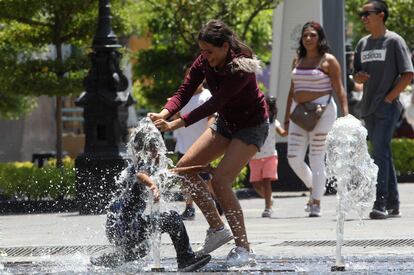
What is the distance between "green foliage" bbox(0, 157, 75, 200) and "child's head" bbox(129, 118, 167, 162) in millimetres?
7471

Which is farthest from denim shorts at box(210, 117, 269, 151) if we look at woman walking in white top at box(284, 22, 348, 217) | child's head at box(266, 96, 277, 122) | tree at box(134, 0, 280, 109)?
tree at box(134, 0, 280, 109)

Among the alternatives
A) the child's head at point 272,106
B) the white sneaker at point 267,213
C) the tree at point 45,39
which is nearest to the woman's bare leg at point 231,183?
the white sneaker at point 267,213

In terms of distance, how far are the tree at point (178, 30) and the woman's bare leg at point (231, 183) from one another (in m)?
10.8

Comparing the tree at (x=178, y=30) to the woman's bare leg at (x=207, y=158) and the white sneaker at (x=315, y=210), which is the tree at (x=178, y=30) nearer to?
the white sneaker at (x=315, y=210)

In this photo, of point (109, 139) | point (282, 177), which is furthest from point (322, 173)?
point (282, 177)

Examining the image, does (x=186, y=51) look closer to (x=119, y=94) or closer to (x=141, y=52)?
(x=141, y=52)

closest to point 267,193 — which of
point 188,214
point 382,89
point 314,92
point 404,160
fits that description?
point 188,214

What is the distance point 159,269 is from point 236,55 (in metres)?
1.54

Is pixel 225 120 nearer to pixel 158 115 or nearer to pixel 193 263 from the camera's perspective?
pixel 158 115

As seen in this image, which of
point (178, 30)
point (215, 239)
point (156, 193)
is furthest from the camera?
point (178, 30)

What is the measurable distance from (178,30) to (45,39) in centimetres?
307

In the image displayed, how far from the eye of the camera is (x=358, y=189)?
9.21 meters

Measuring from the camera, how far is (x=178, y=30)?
22.2m

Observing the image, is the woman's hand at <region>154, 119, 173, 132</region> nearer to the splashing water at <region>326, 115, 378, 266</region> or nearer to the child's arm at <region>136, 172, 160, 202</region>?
the child's arm at <region>136, 172, 160, 202</region>
